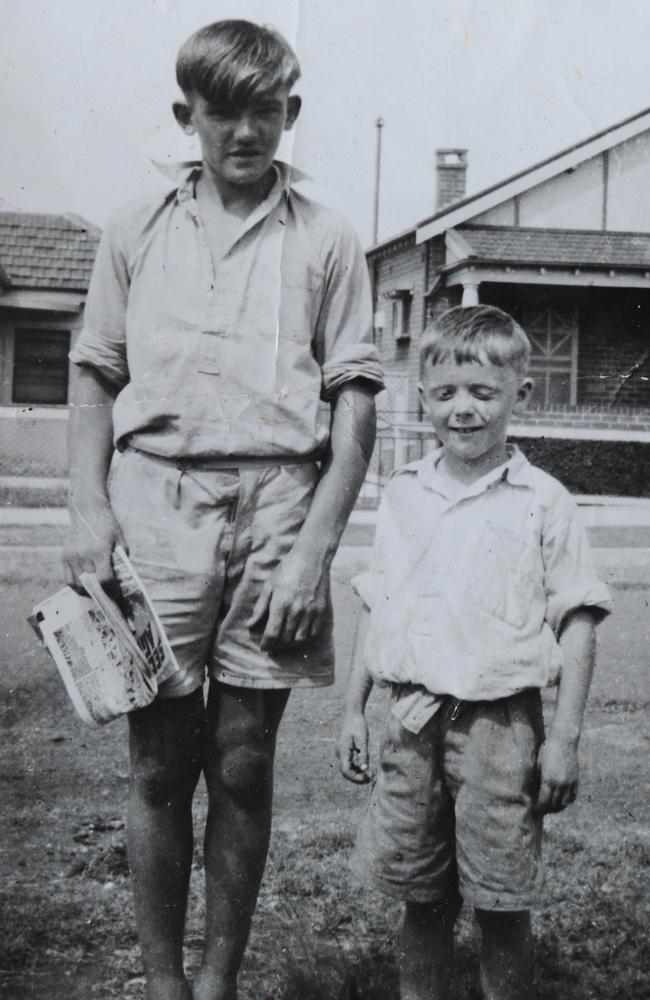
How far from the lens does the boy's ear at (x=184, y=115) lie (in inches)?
80.0

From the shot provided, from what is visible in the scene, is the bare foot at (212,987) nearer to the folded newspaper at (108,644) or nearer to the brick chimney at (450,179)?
the folded newspaper at (108,644)

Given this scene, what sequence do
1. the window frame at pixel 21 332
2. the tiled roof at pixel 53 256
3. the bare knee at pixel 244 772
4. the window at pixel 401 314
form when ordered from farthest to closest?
the window at pixel 401 314, the window frame at pixel 21 332, the tiled roof at pixel 53 256, the bare knee at pixel 244 772

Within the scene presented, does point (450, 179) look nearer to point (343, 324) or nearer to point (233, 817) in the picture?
point (343, 324)

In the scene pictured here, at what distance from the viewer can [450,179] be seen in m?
13.0

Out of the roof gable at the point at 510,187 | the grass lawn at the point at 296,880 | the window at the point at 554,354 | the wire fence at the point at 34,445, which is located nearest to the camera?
the grass lawn at the point at 296,880

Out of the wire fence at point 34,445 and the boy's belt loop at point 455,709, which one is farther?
the wire fence at point 34,445

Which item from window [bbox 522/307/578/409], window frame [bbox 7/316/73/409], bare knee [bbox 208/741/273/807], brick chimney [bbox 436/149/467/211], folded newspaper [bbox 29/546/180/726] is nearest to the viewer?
folded newspaper [bbox 29/546/180/726]

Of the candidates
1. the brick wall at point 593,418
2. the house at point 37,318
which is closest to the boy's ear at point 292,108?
the house at point 37,318

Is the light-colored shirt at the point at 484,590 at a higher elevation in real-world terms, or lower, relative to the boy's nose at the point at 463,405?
lower

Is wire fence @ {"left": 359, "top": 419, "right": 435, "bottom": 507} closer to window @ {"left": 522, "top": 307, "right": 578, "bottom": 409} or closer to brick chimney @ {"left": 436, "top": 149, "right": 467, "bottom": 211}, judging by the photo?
window @ {"left": 522, "top": 307, "right": 578, "bottom": 409}

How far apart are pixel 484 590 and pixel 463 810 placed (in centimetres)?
39

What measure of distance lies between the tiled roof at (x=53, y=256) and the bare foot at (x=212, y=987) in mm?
9625

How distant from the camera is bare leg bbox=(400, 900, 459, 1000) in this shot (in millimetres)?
2023

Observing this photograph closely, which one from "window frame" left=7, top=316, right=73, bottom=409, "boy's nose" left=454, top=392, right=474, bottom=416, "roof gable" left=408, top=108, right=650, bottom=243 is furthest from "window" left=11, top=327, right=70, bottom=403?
"boy's nose" left=454, top=392, right=474, bottom=416
